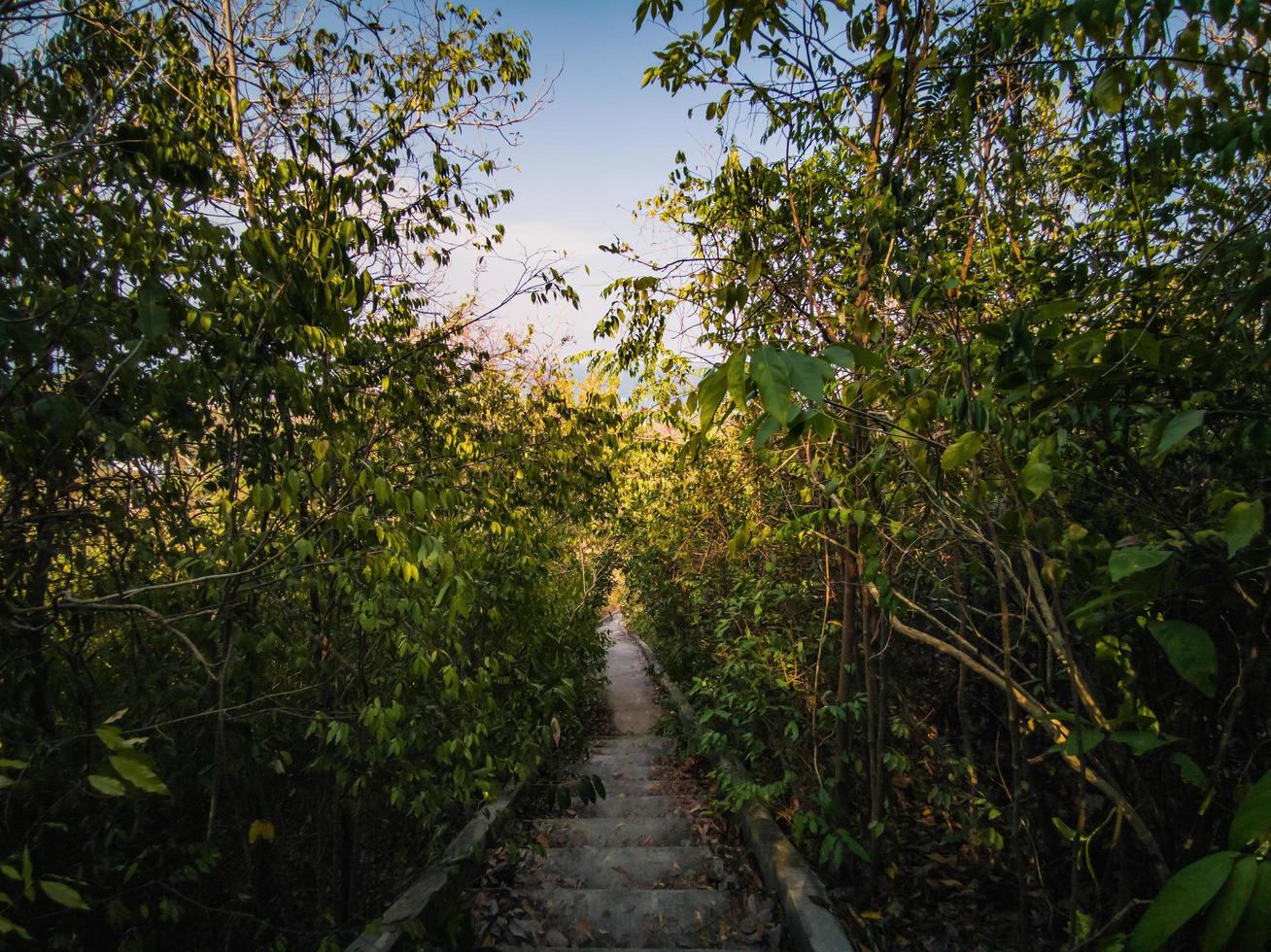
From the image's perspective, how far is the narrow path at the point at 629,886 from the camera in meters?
3.06

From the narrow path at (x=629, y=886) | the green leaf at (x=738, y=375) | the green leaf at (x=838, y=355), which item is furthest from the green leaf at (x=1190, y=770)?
the narrow path at (x=629, y=886)

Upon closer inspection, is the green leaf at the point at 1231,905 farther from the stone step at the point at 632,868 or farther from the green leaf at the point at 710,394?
the stone step at the point at 632,868

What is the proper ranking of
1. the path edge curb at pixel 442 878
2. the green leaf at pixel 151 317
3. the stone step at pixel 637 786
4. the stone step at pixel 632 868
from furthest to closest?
the stone step at pixel 637 786
the stone step at pixel 632 868
the path edge curb at pixel 442 878
the green leaf at pixel 151 317

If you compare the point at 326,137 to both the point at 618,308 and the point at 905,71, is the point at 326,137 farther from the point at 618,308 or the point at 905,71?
the point at 905,71

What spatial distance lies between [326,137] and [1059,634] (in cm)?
379

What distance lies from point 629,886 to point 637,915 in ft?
1.61

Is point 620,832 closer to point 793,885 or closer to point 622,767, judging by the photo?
point 793,885

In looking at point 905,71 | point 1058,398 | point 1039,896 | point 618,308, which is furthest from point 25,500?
point 1039,896

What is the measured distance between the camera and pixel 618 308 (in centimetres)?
382

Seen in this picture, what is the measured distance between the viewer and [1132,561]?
106 cm

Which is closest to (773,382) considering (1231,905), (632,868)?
(1231,905)

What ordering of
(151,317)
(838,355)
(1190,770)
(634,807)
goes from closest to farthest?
(838,355), (1190,770), (151,317), (634,807)

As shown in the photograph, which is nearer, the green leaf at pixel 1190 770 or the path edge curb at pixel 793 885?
the green leaf at pixel 1190 770

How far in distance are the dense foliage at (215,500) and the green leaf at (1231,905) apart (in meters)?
1.74
